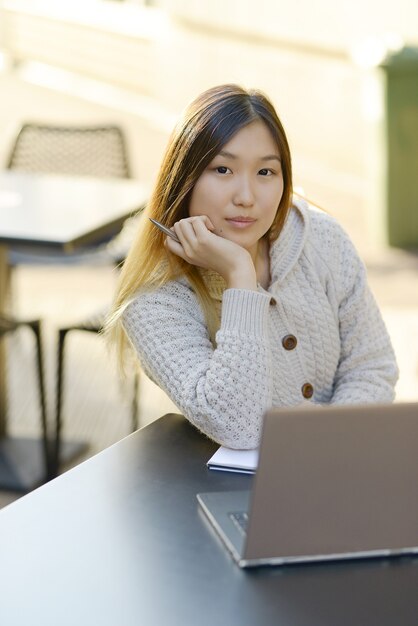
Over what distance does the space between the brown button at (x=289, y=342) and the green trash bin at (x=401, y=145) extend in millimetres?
4771

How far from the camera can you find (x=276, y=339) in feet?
7.62

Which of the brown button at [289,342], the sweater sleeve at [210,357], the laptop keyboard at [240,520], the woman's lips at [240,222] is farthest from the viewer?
the brown button at [289,342]

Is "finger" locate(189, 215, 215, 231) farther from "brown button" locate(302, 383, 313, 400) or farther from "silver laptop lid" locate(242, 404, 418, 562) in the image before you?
"silver laptop lid" locate(242, 404, 418, 562)

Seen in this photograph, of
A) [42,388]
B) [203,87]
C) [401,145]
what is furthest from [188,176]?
[203,87]

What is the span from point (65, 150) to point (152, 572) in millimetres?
3852

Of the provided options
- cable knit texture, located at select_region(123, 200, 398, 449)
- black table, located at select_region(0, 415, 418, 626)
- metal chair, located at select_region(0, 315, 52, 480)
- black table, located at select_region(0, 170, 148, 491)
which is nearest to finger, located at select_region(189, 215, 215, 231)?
cable knit texture, located at select_region(123, 200, 398, 449)

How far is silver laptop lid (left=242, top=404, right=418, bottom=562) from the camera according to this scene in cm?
155

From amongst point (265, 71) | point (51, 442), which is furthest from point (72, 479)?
point (265, 71)

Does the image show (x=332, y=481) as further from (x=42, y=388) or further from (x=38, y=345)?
(x=42, y=388)

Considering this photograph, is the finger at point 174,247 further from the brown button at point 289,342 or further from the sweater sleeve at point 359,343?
the sweater sleeve at point 359,343

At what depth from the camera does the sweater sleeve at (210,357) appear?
209 centimetres

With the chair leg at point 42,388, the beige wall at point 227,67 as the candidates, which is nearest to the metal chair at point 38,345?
the chair leg at point 42,388

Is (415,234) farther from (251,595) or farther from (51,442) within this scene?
(251,595)

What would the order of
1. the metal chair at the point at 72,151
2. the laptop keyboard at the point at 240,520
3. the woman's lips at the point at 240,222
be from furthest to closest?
the metal chair at the point at 72,151 → the woman's lips at the point at 240,222 → the laptop keyboard at the point at 240,520
